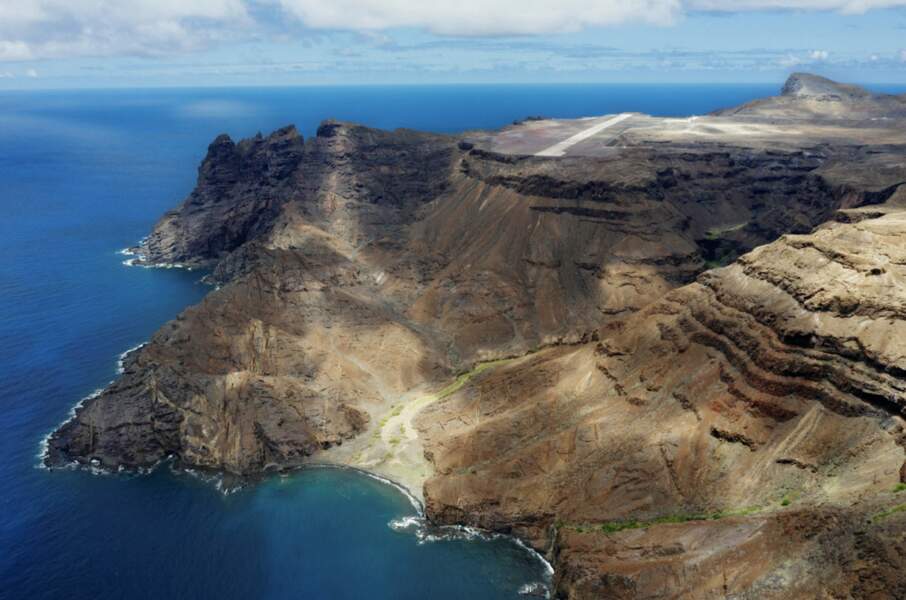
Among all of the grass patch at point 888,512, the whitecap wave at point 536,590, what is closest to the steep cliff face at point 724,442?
the grass patch at point 888,512

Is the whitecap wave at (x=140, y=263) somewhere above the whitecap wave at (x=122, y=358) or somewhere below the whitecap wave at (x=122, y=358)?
above

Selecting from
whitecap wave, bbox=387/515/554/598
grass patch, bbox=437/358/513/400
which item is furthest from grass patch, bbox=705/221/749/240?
whitecap wave, bbox=387/515/554/598

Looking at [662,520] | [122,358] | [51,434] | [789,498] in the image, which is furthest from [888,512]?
[122,358]

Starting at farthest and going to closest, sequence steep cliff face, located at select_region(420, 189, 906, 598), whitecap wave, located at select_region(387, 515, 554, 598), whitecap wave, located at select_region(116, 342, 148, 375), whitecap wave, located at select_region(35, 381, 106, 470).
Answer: whitecap wave, located at select_region(116, 342, 148, 375)
whitecap wave, located at select_region(35, 381, 106, 470)
whitecap wave, located at select_region(387, 515, 554, 598)
steep cliff face, located at select_region(420, 189, 906, 598)

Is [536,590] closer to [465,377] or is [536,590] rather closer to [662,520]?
[662,520]

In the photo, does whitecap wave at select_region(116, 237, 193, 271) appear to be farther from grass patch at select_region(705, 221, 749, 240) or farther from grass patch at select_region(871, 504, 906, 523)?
grass patch at select_region(871, 504, 906, 523)

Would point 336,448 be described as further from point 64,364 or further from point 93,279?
point 93,279

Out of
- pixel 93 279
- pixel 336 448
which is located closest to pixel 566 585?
pixel 336 448

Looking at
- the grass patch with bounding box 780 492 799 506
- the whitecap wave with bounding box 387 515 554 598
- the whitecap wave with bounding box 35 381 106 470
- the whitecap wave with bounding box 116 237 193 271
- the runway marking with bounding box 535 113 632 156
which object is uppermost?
the runway marking with bounding box 535 113 632 156

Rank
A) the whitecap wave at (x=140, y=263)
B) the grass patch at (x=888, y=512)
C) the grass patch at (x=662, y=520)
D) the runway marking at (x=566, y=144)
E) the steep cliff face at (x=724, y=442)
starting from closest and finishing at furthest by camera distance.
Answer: the grass patch at (x=888, y=512) → the steep cliff face at (x=724, y=442) → the grass patch at (x=662, y=520) → the runway marking at (x=566, y=144) → the whitecap wave at (x=140, y=263)

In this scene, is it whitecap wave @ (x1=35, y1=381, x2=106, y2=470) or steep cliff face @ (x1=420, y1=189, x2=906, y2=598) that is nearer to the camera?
steep cliff face @ (x1=420, y1=189, x2=906, y2=598)

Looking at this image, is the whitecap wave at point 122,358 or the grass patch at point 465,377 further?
the whitecap wave at point 122,358

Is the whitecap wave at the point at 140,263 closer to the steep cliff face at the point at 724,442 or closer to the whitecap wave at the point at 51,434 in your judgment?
the whitecap wave at the point at 51,434
